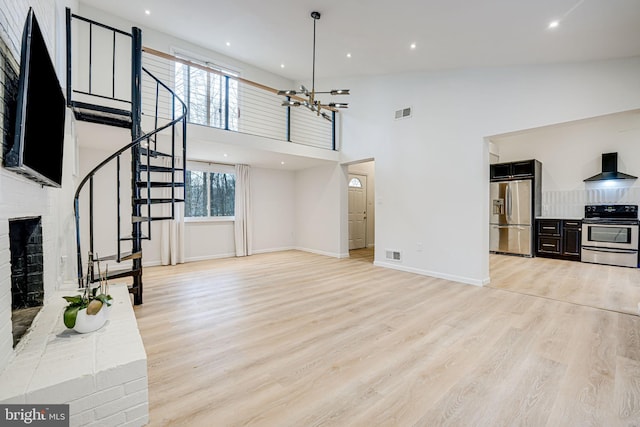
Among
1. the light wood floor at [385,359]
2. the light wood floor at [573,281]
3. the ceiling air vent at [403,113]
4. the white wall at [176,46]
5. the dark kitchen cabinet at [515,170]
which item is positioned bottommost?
the light wood floor at [385,359]

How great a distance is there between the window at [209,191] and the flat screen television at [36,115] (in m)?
4.15

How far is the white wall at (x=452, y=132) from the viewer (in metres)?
3.71

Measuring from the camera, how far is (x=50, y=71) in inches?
82.2

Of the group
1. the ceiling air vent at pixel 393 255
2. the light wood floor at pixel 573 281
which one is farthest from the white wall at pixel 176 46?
the light wood floor at pixel 573 281

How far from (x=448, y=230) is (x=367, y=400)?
374cm

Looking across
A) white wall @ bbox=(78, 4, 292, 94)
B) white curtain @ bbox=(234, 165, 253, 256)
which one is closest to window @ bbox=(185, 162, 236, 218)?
white curtain @ bbox=(234, 165, 253, 256)

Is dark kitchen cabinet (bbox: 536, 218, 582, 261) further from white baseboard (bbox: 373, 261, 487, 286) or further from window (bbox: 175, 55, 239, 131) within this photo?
window (bbox: 175, 55, 239, 131)

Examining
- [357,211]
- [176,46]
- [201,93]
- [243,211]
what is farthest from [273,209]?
[176,46]

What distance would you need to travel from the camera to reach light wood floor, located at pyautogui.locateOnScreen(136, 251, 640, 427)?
1.74m

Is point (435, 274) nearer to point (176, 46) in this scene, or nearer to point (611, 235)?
point (611, 235)

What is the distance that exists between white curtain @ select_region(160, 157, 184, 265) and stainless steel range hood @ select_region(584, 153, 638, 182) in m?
9.20

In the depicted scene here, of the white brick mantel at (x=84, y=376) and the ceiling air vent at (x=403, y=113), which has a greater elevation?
the ceiling air vent at (x=403, y=113)

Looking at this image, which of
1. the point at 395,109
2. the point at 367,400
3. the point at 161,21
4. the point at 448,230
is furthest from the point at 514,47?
the point at 161,21

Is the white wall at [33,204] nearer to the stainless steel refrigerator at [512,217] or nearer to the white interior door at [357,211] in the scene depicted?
the white interior door at [357,211]
